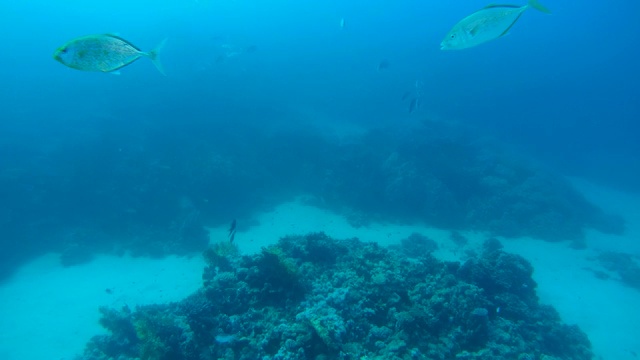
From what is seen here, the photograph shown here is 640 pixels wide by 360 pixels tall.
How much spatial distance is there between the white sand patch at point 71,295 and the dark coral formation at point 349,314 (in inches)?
272

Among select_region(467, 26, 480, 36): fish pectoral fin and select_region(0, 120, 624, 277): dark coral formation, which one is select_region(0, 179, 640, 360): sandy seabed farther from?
select_region(467, 26, 480, 36): fish pectoral fin

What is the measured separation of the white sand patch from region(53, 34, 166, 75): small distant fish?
10458mm

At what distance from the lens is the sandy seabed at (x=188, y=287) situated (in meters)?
10.8

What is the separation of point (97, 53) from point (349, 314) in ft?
15.0

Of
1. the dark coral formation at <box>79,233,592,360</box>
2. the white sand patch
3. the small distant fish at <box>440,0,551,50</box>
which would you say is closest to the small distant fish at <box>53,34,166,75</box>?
the small distant fish at <box>440,0,551,50</box>

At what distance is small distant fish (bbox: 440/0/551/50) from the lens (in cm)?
284

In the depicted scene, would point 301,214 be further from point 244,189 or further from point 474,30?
point 474,30

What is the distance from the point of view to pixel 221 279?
629cm

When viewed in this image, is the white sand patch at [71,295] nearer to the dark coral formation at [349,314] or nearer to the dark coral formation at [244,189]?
the dark coral formation at [244,189]

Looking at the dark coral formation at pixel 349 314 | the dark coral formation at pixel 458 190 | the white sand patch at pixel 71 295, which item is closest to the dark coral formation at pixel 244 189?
the dark coral formation at pixel 458 190

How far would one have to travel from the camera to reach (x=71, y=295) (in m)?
12.9

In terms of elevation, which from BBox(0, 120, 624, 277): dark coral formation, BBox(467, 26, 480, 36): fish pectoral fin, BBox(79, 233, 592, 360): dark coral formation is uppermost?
BBox(0, 120, 624, 277): dark coral formation

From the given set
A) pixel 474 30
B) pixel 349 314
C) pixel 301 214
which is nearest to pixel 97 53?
pixel 474 30

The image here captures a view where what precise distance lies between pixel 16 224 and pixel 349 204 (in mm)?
16507
